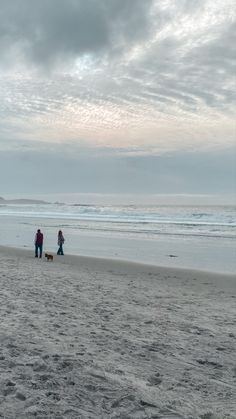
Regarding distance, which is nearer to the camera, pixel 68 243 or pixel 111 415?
pixel 111 415

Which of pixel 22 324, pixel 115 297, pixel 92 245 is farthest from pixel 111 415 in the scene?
pixel 92 245

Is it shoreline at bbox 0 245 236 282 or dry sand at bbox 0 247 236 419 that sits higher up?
shoreline at bbox 0 245 236 282

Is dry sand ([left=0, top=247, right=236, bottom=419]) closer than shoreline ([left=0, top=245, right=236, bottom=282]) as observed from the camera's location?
Yes

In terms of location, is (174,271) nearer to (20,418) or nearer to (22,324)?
(22,324)

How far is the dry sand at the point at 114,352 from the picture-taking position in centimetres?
442

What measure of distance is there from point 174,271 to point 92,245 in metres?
10.9

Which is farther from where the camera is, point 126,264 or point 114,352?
point 126,264

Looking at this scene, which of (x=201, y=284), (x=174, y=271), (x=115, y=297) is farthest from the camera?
(x=174, y=271)

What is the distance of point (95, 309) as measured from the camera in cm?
880

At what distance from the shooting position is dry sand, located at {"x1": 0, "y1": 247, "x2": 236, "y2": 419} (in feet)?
14.5

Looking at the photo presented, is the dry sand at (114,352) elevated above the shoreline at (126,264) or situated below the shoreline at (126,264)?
below

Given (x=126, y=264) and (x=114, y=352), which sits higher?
(x=126, y=264)

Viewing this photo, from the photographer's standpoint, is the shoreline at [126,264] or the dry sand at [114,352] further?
the shoreline at [126,264]

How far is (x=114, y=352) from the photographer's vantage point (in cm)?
A: 604
